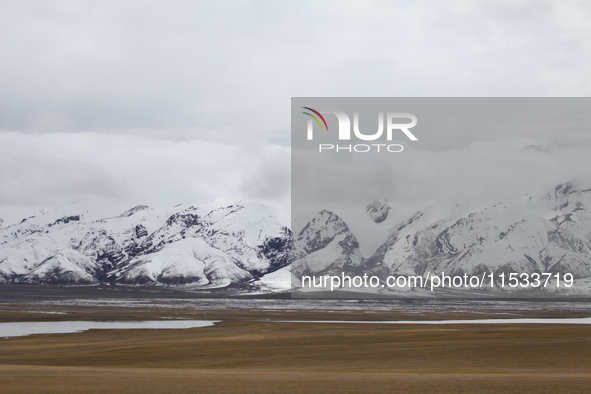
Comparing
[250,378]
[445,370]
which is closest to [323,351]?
[445,370]

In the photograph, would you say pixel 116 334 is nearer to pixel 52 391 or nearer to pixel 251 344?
pixel 251 344

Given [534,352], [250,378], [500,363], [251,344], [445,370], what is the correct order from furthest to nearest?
[251,344]
[534,352]
[500,363]
[445,370]
[250,378]

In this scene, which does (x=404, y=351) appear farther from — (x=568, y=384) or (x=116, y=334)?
(x=116, y=334)

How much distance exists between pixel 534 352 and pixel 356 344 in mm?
16394

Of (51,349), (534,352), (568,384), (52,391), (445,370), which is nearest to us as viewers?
(52,391)

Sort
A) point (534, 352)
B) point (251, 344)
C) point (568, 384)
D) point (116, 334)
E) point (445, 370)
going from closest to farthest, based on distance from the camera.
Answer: point (568, 384) < point (445, 370) < point (534, 352) < point (251, 344) < point (116, 334)

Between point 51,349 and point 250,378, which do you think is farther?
point 51,349

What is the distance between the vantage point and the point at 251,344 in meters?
63.8

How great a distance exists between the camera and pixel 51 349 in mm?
59875

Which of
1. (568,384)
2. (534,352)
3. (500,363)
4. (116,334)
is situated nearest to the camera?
(568,384)

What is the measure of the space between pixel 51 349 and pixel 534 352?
4201cm

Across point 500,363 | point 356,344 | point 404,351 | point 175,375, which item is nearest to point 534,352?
point 500,363

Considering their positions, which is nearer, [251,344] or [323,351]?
[323,351]

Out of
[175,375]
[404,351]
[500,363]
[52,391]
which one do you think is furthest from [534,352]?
[52,391]
